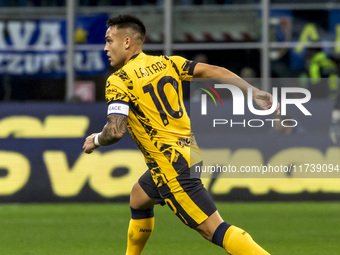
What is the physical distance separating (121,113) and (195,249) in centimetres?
345

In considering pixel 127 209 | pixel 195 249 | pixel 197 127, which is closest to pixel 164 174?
pixel 195 249

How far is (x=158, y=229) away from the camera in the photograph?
1070 cm

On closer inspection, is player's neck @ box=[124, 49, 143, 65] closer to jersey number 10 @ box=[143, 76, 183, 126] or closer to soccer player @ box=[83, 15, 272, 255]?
soccer player @ box=[83, 15, 272, 255]

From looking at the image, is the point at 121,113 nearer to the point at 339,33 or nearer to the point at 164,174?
the point at 164,174

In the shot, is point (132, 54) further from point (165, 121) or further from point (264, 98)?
point (264, 98)

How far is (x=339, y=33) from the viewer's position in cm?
1797

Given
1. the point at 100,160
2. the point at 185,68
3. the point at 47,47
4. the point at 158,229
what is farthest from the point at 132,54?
the point at 47,47

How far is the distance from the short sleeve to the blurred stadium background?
10.6 ft

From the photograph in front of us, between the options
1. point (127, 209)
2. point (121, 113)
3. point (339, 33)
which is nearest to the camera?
point (121, 113)

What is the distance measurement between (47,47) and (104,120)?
5.35 meters

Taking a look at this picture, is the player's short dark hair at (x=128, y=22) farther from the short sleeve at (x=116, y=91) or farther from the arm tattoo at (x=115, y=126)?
the arm tattoo at (x=115, y=126)

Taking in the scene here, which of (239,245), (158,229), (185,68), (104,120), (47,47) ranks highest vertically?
(185,68)

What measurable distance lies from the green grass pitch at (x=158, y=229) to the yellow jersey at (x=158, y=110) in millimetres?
2745

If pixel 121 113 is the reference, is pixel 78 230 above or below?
below
